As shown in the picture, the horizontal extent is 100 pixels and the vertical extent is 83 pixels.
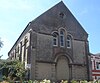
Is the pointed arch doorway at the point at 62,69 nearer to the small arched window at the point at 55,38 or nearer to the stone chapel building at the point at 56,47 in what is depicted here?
the stone chapel building at the point at 56,47

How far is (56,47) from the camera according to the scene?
95.7 feet

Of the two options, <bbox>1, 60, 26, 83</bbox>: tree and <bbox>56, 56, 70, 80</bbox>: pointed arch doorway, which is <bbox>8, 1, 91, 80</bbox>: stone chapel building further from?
<bbox>1, 60, 26, 83</bbox>: tree

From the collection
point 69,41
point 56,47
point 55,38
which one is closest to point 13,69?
point 56,47

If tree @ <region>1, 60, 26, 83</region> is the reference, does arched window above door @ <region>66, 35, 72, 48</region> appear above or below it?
above

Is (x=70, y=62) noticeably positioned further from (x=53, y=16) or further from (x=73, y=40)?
(x=53, y=16)

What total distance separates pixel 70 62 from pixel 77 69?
167cm

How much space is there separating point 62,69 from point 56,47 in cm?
338

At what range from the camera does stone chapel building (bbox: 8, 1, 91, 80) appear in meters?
27.2

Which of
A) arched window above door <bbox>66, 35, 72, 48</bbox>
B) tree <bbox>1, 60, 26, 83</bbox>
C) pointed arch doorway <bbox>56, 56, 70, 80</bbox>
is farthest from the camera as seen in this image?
arched window above door <bbox>66, 35, 72, 48</bbox>

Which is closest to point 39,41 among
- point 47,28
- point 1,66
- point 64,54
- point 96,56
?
point 47,28

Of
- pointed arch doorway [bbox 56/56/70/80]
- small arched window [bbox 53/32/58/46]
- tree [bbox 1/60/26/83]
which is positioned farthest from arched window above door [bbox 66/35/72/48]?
tree [bbox 1/60/26/83]

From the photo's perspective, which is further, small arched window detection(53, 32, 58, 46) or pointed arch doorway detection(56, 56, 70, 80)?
small arched window detection(53, 32, 58, 46)

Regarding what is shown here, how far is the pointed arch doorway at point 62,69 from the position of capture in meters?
28.4

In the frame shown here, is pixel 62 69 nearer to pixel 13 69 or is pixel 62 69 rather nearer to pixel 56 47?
pixel 56 47
